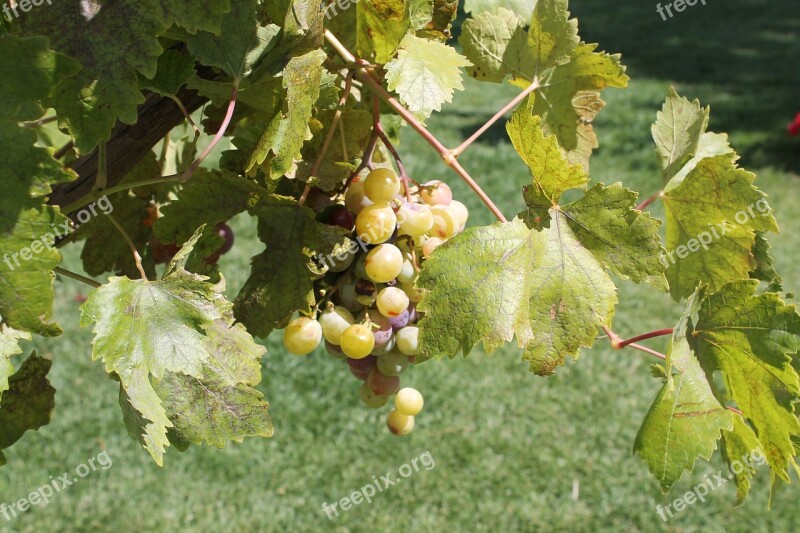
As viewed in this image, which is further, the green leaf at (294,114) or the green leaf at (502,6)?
the green leaf at (502,6)

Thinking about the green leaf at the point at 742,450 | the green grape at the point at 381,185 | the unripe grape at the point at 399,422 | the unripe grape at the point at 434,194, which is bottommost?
the unripe grape at the point at 399,422

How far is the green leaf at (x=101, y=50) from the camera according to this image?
1.69 ft

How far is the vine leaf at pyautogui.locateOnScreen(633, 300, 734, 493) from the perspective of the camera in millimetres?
669

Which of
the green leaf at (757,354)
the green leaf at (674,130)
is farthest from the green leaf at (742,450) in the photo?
the green leaf at (674,130)

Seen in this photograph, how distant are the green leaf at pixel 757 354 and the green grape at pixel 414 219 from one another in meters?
0.25

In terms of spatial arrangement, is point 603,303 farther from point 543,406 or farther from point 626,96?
point 626,96

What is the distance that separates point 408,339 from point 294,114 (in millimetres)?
240

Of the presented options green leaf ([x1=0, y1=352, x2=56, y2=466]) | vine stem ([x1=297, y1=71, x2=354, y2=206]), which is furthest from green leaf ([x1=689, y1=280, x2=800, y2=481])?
green leaf ([x1=0, y1=352, x2=56, y2=466])

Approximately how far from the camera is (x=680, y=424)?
67cm

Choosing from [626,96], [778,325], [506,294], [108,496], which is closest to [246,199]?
[506,294]

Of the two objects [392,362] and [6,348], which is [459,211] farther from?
[6,348]

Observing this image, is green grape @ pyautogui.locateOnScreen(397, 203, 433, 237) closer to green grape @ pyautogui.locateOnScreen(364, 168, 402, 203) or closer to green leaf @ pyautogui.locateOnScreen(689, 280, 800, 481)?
green grape @ pyautogui.locateOnScreen(364, 168, 402, 203)

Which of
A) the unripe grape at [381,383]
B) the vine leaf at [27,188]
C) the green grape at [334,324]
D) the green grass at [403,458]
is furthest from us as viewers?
the green grass at [403,458]

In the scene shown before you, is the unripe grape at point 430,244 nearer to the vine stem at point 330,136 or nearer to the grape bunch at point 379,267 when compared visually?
the grape bunch at point 379,267
